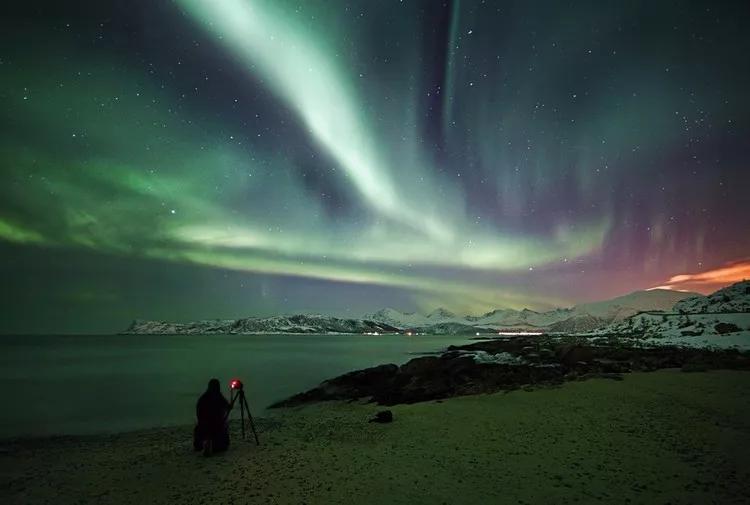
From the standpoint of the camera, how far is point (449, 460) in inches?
484

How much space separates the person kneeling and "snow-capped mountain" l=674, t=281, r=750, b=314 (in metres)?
87.4

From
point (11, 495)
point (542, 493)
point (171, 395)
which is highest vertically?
point (542, 493)

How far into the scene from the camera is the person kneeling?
47.2 feet

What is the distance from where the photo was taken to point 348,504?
9.41 meters

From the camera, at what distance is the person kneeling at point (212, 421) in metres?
14.4

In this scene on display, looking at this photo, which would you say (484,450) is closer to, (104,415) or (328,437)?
(328,437)

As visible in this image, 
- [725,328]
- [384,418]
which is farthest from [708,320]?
[384,418]

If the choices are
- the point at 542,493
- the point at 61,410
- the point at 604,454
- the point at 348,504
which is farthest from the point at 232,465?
the point at 61,410

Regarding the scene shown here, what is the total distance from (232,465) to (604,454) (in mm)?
11996

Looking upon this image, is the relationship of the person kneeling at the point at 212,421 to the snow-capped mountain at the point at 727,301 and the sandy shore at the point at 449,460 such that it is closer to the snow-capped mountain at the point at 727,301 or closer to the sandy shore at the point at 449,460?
the sandy shore at the point at 449,460

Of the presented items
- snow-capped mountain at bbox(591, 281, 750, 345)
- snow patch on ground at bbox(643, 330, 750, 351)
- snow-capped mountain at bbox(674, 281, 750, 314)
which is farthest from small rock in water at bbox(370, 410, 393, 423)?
snow-capped mountain at bbox(674, 281, 750, 314)

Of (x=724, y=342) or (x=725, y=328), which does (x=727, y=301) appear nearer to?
(x=725, y=328)

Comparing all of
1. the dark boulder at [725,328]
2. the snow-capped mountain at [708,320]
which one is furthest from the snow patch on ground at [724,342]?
the dark boulder at [725,328]

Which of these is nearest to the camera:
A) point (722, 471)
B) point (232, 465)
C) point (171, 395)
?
point (722, 471)
